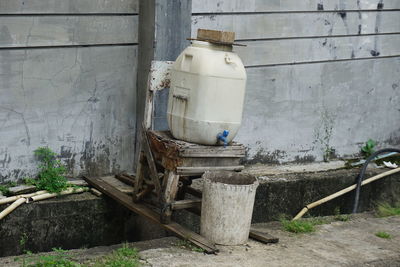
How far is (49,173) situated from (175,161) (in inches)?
59.1

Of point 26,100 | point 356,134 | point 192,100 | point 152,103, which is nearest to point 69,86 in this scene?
point 26,100

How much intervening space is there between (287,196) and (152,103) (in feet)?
7.12

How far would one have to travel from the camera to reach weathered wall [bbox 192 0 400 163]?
8453 millimetres

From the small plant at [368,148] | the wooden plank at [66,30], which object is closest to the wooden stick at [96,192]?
the wooden plank at [66,30]

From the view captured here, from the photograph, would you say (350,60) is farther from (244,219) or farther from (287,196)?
(244,219)

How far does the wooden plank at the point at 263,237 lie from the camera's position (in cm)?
651

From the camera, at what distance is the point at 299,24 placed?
8758mm

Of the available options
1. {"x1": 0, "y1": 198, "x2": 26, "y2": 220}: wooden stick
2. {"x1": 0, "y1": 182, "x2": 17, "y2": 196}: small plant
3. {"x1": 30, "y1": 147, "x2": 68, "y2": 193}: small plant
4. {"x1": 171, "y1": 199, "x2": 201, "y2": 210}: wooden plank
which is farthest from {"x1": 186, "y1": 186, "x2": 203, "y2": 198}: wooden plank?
{"x1": 0, "y1": 182, "x2": 17, "y2": 196}: small plant

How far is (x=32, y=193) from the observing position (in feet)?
23.1

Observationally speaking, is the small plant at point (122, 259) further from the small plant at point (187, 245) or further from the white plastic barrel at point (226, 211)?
the white plastic barrel at point (226, 211)

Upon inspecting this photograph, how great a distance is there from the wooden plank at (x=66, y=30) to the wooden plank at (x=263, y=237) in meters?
2.50

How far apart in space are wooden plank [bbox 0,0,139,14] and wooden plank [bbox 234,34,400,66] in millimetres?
1411

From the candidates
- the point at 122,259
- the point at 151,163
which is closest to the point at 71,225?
the point at 151,163

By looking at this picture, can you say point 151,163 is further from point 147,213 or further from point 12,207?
point 12,207
